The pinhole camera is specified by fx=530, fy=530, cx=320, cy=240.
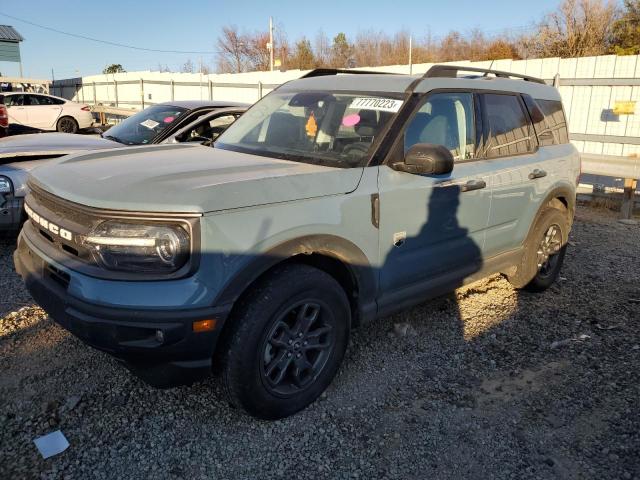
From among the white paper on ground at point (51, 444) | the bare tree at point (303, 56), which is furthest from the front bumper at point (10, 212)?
the bare tree at point (303, 56)

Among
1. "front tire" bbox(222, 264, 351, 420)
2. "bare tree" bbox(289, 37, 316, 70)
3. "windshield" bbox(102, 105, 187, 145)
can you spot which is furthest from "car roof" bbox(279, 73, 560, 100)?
"bare tree" bbox(289, 37, 316, 70)

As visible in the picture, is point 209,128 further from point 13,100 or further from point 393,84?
point 13,100

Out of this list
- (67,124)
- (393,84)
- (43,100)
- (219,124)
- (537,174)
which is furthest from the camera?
(67,124)

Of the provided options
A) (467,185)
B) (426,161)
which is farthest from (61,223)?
(467,185)

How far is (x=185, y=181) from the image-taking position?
2.67 metres

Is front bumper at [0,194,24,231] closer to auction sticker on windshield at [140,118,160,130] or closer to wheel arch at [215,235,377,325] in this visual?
auction sticker on windshield at [140,118,160,130]

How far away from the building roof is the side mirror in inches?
1647

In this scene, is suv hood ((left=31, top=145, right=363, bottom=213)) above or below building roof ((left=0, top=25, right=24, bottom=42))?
below

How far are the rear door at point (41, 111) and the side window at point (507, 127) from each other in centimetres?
1627

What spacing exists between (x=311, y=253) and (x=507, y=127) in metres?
2.27

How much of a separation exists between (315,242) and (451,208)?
1224 mm

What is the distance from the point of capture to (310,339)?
2.99 metres

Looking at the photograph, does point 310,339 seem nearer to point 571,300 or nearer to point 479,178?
point 479,178

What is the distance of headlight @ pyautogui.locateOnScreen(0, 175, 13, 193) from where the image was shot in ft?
15.9
